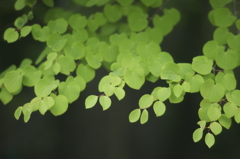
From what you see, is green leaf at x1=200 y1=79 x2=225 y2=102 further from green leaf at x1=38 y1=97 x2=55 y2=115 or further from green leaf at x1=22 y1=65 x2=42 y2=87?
green leaf at x1=22 y1=65 x2=42 y2=87

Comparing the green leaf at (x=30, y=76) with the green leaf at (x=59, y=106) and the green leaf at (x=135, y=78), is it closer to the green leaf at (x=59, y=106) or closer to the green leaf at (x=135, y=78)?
the green leaf at (x=59, y=106)

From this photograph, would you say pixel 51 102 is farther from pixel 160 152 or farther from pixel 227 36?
pixel 160 152

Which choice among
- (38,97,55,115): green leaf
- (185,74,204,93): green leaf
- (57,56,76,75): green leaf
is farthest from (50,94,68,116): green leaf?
(185,74,204,93): green leaf

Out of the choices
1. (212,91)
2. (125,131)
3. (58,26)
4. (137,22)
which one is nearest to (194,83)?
(212,91)

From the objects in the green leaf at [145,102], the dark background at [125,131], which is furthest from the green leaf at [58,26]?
the dark background at [125,131]

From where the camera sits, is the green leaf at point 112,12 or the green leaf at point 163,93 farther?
the green leaf at point 112,12

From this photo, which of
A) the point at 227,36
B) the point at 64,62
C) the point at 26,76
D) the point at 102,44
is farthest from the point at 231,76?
the point at 26,76
